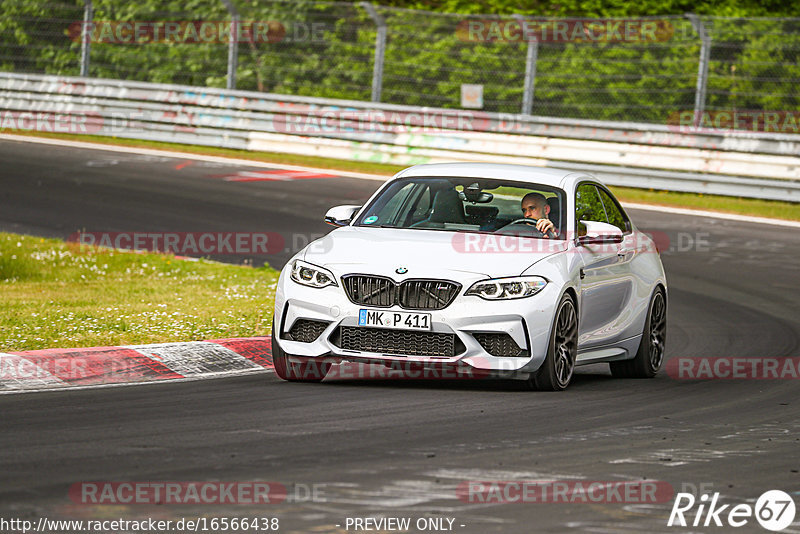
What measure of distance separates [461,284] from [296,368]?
1.32 metres

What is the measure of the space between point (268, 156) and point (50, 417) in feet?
66.6

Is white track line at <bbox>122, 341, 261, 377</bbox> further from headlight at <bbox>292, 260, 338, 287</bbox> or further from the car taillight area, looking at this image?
the car taillight area

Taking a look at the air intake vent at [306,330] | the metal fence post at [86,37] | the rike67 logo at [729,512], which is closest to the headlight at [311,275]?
the air intake vent at [306,330]

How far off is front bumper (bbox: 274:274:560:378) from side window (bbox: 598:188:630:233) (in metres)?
2.20

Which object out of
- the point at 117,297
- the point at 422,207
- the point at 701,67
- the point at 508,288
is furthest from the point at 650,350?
the point at 701,67

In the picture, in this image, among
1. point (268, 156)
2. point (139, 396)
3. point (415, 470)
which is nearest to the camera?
point (415, 470)

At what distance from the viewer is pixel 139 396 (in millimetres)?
8859

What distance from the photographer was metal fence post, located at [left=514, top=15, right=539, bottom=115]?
25406 mm

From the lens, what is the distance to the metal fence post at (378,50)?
26594 mm

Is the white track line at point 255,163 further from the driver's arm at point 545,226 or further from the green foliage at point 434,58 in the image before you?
the driver's arm at point 545,226

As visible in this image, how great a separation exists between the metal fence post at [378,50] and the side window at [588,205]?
623 inches

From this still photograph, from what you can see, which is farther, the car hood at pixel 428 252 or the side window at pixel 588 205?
the side window at pixel 588 205

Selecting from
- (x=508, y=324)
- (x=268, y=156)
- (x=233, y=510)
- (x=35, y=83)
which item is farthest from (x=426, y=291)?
(x=35, y=83)

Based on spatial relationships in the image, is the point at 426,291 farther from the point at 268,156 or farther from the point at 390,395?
the point at 268,156
